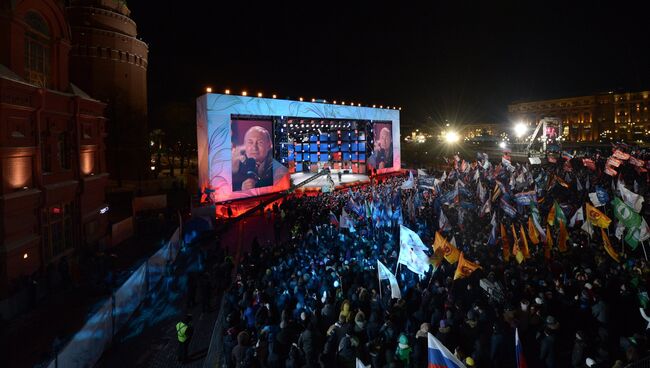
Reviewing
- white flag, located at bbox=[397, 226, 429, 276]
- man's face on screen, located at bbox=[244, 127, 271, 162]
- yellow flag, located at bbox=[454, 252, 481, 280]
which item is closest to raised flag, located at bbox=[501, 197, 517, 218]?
white flag, located at bbox=[397, 226, 429, 276]

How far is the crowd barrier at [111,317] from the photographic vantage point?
7746 millimetres

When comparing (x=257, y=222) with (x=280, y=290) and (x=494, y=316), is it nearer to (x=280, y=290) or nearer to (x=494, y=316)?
(x=280, y=290)

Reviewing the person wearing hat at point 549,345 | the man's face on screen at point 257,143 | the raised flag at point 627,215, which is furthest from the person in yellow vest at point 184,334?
the man's face on screen at point 257,143

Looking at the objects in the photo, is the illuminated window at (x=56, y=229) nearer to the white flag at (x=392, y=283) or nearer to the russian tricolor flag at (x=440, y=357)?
the white flag at (x=392, y=283)

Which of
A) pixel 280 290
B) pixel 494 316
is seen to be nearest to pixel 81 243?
pixel 280 290

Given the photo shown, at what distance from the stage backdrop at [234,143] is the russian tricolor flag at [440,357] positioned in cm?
2284

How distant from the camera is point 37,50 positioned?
624 inches

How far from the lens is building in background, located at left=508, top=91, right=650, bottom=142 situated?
8681 cm

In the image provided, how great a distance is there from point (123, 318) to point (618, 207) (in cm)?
1436

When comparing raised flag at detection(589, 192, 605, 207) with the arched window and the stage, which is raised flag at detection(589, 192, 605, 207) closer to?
the stage

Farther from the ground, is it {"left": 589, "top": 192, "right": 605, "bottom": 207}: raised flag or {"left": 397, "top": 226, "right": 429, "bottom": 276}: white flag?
{"left": 589, "top": 192, "right": 605, "bottom": 207}: raised flag

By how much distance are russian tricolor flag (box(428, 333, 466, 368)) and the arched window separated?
1730 centimetres

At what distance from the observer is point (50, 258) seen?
14.8 m

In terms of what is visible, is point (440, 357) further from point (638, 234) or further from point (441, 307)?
point (638, 234)
